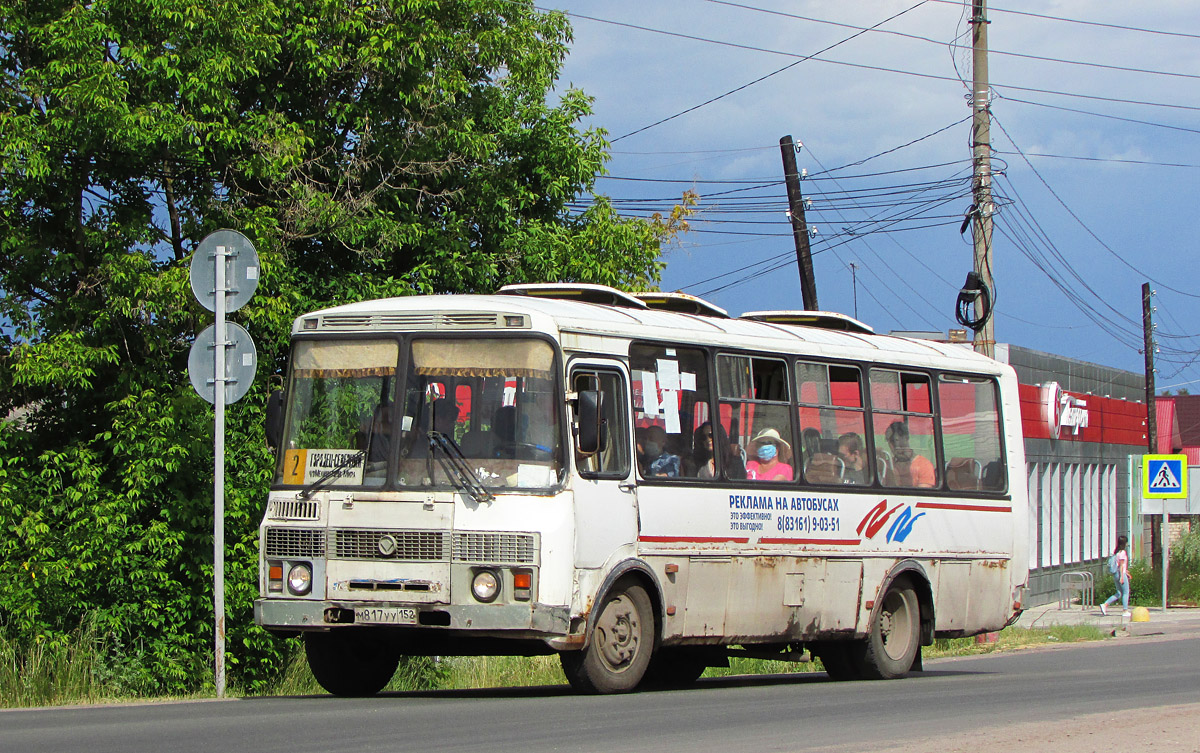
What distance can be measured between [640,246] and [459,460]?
10.6 m

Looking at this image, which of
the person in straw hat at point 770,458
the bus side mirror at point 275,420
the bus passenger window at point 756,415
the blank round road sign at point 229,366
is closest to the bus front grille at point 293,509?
the bus side mirror at point 275,420

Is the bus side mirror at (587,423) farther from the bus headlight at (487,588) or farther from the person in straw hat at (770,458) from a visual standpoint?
the person in straw hat at (770,458)

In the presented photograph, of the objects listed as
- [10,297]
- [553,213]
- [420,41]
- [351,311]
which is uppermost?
[420,41]

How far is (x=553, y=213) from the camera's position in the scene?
21469mm

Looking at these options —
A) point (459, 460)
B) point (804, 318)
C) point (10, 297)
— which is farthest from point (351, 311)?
point (10, 297)

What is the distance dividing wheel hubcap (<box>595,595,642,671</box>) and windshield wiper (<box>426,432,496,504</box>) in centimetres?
128

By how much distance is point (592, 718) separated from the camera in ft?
32.3

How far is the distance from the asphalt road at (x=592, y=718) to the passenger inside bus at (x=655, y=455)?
1633 millimetres

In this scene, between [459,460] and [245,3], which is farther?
[245,3]

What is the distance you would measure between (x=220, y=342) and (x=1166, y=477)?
73.9 feet

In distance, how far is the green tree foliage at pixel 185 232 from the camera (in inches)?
698

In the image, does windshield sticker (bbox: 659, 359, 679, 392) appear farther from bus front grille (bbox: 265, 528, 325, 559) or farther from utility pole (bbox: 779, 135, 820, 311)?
utility pole (bbox: 779, 135, 820, 311)

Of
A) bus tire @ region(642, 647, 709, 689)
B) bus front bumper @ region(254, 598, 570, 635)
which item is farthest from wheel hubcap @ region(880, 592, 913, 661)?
bus front bumper @ region(254, 598, 570, 635)

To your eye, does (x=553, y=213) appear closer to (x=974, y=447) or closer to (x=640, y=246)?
(x=640, y=246)
